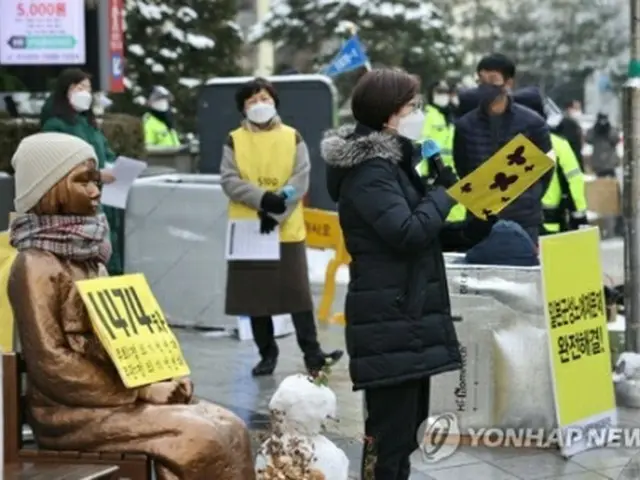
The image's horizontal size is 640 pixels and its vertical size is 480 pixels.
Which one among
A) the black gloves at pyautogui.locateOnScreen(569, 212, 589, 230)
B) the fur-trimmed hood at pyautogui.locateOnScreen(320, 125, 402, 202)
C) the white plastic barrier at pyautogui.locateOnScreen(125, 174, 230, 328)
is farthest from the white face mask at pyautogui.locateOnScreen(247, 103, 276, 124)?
the fur-trimmed hood at pyautogui.locateOnScreen(320, 125, 402, 202)

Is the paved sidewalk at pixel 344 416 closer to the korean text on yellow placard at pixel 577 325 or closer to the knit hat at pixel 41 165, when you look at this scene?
the korean text on yellow placard at pixel 577 325

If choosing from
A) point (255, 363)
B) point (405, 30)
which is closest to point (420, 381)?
point (255, 363)

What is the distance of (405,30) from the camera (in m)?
27.6

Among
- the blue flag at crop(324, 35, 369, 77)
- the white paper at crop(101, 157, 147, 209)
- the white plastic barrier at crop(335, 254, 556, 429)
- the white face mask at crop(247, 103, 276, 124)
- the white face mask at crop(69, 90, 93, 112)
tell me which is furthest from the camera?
the blue flag at crop(324, 35, 369, 77)

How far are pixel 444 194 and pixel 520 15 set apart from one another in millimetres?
37972

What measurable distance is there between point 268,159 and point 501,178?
9.25 ft

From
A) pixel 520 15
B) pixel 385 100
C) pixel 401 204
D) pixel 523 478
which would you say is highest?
pixel 520 15

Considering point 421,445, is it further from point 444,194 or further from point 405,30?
point 405,30

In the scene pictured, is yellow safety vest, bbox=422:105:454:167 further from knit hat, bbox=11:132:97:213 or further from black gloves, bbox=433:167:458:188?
knit hat, bbox=11:132:97:213

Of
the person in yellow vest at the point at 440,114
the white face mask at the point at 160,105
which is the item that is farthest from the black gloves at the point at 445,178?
the white face mask at the point at 160,105

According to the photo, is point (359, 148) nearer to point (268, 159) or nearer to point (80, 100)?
point (268, 159)

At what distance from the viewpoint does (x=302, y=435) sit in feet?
16.8

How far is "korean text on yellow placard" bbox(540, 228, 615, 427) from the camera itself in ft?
21.3

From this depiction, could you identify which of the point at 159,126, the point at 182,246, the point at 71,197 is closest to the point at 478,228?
the point at 71,197
